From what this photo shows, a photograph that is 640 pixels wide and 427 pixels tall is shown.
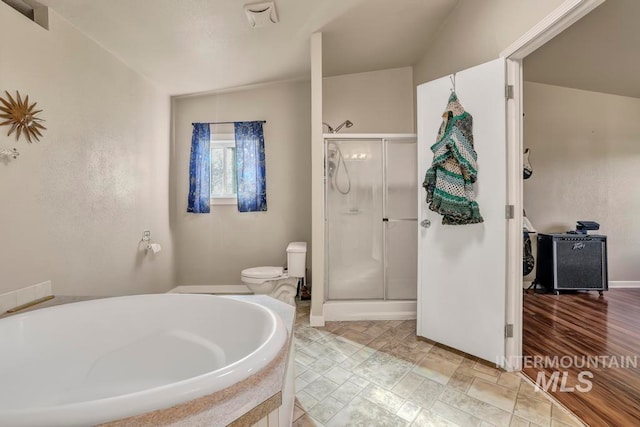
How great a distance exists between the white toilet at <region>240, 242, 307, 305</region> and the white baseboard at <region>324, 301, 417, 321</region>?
425 millimetres

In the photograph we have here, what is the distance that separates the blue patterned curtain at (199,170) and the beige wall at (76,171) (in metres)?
0.47

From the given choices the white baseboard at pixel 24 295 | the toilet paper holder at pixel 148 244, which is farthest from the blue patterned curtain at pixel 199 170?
the white baseboard at pixel 24 295

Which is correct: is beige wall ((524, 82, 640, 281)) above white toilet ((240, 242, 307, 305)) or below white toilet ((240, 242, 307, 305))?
above

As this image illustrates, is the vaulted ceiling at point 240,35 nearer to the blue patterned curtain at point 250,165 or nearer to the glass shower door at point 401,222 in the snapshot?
the blue patterned curtain at point 250,165

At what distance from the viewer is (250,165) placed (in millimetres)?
3262

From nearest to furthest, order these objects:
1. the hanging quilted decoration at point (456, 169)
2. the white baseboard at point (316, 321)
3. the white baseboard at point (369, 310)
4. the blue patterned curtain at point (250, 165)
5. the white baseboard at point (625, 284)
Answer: the hanging quilted decoration at point (456, 169), the white baseboard at point (316, 321), the white baseboard at point (369, 310), the blue patterned curtain at point (250, 165), the white baseboard at point (625, 284)

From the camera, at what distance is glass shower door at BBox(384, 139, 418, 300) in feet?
8.66

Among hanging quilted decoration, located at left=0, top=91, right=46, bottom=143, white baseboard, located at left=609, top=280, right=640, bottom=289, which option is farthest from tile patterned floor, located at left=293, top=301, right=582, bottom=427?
white baseboard, located at left=609, top=280, right=640, bottom=289

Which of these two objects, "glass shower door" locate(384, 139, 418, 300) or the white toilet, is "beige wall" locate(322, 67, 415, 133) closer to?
"glass shower door" locate(384, 139, 418, 300)

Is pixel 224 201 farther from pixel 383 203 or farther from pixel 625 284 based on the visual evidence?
pixel 625 284

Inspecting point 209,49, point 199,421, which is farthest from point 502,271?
point 209,49

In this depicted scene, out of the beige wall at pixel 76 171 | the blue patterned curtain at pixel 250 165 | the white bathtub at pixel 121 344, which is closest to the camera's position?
the white bathtub at pixel 121 344

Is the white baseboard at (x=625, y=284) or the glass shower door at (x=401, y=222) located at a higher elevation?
the glass shower door at (x=401, y=222)

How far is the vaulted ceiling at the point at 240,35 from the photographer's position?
181 cm
